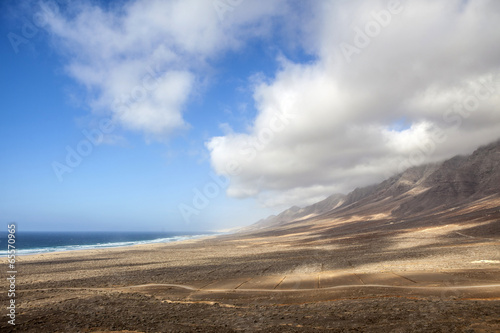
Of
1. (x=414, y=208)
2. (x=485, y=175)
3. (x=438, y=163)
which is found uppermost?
(x=438, y=163)

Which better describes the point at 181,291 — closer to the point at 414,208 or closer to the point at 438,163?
the point at 414,208

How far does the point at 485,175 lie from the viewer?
12594 cm

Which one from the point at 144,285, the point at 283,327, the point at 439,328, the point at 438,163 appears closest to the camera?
the point at 439,328

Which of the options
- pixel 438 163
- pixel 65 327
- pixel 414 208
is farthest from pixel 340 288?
pixel 438 163

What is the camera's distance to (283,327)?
9633mm

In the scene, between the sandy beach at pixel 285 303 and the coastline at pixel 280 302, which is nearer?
the sandy beach at pixel 285 303

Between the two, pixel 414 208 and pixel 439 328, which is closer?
pixel 439 328

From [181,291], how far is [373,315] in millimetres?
11119

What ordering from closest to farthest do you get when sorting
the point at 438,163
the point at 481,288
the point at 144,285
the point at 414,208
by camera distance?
the point at 481,288 < the point at 144,285 < the point at 414,208 < the point at 438,163

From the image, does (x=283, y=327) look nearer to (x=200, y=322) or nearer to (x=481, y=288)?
(x=200, y=322)

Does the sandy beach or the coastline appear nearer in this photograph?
the sandy beach

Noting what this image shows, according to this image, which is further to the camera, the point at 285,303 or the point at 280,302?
the point at 280,302

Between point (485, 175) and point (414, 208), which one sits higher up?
point (485, 175)

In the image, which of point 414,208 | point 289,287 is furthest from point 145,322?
point 414,208
